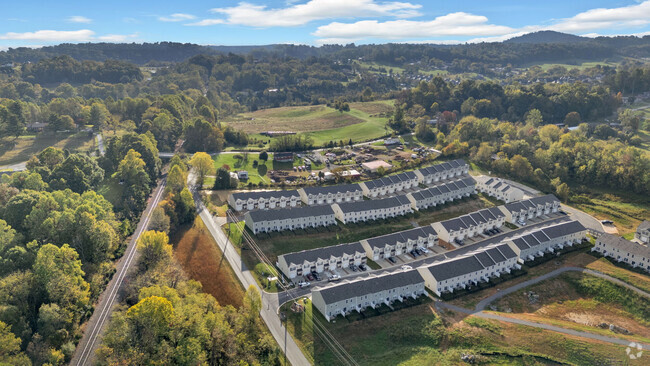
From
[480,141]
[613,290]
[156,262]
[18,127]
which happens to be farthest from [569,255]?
[18,127]

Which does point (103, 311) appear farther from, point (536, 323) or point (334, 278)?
point (536, 323)

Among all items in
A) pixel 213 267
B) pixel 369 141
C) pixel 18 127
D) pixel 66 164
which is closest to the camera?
pixel 213 267

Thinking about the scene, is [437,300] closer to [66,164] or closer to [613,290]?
[613,290]

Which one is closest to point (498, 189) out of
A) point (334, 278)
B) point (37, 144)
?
point (334, 278)

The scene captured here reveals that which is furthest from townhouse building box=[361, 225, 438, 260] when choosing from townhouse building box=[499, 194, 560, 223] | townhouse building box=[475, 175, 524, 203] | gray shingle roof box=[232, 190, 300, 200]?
townhouse building box=[475, 175, 524, 203]

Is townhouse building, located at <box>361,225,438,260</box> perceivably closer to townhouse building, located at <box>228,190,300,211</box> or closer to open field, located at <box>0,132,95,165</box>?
townhouse building, located at <box>228,190,300,211</box>

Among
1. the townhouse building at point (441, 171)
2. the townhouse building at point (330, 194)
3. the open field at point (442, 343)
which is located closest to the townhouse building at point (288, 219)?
the townhouse building at point (330, 194)
